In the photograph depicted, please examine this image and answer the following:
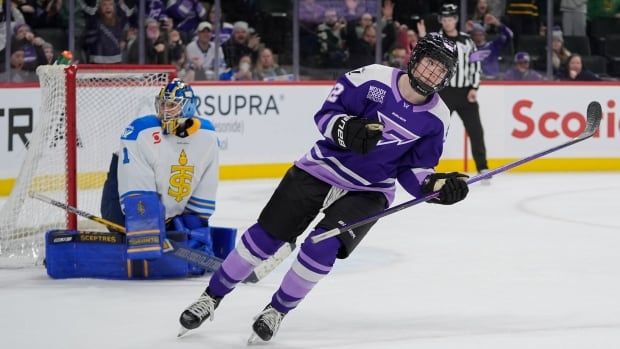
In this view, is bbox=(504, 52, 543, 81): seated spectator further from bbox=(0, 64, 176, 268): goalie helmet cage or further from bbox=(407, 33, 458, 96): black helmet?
bbox=(407, 33, 458, 96): black helmet

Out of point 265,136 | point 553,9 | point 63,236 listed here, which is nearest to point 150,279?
point 63,236

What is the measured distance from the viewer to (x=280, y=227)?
3.65 meters

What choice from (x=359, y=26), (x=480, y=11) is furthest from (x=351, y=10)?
(x=480, y=11)

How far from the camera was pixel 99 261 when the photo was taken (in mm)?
4816

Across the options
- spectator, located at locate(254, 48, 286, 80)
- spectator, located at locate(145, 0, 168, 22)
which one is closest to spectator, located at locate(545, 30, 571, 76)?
spectator, located at locate(254, 48, 286, 80)

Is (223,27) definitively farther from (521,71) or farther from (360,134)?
(360,134)

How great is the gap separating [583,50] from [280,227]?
7.12 m

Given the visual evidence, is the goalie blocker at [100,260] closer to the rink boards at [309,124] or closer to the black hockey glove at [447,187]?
the black hockey glove at [447,187]

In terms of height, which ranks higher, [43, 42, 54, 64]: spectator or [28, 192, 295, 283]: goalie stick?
[43, 42, 54, 64]: spectator

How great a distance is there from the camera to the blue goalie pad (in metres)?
4.79

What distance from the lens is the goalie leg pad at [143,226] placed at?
4.55 m

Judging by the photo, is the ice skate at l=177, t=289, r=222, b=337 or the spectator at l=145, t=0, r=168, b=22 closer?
the ice skate at l=177, t=289, r=222, b=337

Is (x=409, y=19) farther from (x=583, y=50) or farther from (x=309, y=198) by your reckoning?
(x=309, y=198)

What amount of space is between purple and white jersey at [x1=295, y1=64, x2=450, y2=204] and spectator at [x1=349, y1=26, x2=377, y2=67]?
19.0ft
